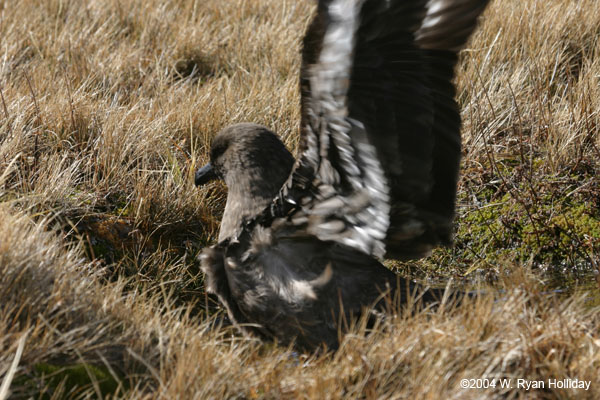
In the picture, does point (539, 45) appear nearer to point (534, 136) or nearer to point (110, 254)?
point (534, 136)

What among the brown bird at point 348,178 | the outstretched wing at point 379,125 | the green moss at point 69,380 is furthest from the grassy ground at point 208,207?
the outstretched wing at point 379,125

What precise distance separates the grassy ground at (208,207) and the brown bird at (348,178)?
27 centimetres

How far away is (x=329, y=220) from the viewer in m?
3.27

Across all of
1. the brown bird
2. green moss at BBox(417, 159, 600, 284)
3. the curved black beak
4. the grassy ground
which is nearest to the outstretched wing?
the brown bird

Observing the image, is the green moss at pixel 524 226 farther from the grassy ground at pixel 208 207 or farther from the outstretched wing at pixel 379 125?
the outstretched wing at pixel 379 125

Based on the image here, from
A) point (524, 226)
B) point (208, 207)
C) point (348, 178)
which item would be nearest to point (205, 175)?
point (208, 207)

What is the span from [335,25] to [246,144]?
1.29 metres

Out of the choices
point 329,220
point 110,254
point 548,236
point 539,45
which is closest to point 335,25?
point 329,220

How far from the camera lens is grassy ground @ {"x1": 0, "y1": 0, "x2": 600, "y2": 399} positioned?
2809 mm

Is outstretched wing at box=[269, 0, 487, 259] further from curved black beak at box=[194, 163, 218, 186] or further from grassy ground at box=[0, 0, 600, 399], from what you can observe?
curved black beak at box=[194, 163, 218, 186]

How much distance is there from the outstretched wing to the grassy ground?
454 millimetres

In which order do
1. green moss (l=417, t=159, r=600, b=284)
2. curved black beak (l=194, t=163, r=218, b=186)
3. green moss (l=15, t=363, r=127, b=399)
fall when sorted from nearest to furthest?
1. green moss (l=15, t=363, r=127, b=399)
2. curved black beak (l=194, t=163, r=218, b=186)
3. green moss (l=417, t=159, r=600, b=284)

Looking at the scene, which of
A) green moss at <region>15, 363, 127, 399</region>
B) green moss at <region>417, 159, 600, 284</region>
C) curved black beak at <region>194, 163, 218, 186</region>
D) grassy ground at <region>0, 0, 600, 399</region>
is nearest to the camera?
green moss at <region>15, 363, 127, 399</region>

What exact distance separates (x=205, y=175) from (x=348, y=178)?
138 centimetres
